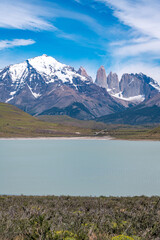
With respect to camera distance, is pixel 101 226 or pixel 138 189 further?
pixel 138 189

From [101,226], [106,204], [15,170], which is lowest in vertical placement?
[15,170]

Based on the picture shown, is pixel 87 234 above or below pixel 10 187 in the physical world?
above

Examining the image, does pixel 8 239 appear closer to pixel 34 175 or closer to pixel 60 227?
pixel 60 227

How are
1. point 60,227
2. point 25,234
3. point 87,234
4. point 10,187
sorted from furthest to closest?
point 10,187 < point 60,227 < point 87,234 < point 25,234

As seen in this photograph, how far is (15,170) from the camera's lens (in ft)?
293

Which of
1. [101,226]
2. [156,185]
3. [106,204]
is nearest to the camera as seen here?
[101,226]

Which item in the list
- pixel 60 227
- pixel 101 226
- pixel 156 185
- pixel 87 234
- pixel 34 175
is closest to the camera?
pixel 87 234

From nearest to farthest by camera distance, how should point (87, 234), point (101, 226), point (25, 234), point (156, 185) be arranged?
point (25, 234)
point (87, 234)
point (101, 226)
point (156, 185)

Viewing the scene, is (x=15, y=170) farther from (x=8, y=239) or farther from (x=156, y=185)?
(x=8, y=239)

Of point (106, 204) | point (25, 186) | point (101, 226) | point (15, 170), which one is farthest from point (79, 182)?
point (101, 226)

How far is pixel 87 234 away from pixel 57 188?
53427 mm

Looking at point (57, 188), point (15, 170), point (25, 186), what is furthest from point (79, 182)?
point (15, 170)

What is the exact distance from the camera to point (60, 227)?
1130 cm

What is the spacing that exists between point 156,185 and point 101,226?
188 feet
